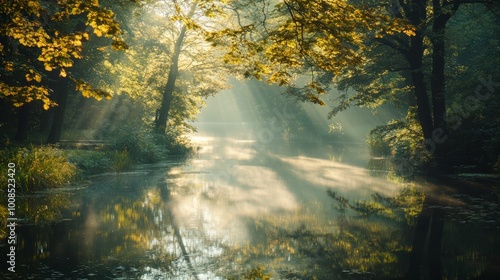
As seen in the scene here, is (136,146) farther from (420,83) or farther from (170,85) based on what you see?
(420,83)

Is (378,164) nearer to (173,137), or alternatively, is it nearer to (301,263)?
(173,137)

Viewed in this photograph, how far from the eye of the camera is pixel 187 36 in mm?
37156

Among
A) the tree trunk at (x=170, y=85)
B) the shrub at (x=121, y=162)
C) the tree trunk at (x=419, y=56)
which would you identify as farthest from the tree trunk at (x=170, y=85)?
the tree trunk at (x=419, y=56)

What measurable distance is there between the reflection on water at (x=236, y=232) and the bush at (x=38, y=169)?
3.16 ft

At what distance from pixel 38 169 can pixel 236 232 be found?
923 centimetres

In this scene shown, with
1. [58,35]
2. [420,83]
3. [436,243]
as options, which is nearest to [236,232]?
[436,243]

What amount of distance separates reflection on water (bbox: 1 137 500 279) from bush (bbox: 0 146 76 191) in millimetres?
963

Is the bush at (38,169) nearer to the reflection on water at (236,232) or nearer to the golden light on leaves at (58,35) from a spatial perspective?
the reflection on water at (236,232)

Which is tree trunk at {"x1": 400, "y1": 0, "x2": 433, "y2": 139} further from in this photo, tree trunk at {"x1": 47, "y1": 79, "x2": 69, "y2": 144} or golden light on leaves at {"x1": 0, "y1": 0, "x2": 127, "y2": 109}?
tree trunk at {"x1": 47, "y1": 79, "x2": 69, "y2": 144}

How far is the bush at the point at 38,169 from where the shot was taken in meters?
16.0

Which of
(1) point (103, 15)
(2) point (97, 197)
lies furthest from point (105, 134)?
(1) point (103, 15)

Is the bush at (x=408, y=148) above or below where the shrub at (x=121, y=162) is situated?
above

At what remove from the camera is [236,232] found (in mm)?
11320

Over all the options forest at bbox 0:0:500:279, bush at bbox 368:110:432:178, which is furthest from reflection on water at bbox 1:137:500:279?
bush at bbox 368:110:432:178
